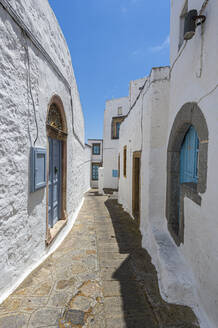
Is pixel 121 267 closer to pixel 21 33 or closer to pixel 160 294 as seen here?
pixel 160 294

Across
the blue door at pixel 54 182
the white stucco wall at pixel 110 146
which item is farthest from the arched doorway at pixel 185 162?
the white stucco wall at pixel 110 146

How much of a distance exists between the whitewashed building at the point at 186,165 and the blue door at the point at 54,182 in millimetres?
2065

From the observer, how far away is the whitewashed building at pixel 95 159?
62.4 ft

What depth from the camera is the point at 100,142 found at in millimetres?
20625

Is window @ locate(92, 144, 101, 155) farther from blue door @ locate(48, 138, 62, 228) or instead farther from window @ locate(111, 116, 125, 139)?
blue door @ locate(48, 138, 62, 228)

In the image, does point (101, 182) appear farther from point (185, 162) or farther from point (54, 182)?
point (185, 162)

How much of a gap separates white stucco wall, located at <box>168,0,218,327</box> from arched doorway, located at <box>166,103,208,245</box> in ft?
0.34

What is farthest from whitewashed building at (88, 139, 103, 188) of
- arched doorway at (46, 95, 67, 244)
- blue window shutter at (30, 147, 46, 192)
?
blue window shutter at (30, 147, 46, 192)

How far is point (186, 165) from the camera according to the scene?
2.95 meters

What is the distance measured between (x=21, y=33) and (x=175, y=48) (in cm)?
254

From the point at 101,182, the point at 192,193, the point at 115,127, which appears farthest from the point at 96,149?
the point at 192,193

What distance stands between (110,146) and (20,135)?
474 inches

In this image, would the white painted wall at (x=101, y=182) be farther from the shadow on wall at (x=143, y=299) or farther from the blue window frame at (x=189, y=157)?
the blue window frame at (x=189, y=157)

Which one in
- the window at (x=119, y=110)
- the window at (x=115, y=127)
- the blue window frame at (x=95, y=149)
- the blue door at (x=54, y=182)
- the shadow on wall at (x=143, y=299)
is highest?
the window at (x=119, y=110)
